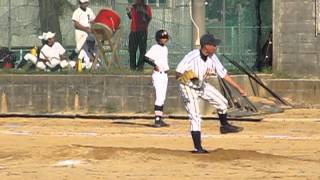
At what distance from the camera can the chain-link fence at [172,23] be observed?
21828 millimetres

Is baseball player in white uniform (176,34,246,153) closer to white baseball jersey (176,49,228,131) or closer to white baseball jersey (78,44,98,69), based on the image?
white baseball jersey (176,49,228,131)

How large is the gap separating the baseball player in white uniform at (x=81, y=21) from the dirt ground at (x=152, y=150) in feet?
11.3

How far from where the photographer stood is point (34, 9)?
22.2m

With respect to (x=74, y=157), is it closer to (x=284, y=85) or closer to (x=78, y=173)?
(x=78, y=173)

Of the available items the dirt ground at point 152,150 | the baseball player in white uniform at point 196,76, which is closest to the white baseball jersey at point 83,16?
the dirt ground at point 152,150

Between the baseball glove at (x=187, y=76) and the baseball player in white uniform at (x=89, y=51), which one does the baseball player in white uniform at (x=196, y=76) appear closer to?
the baseball glove at (x=187, y=76)

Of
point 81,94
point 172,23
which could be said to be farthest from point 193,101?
point 172,23

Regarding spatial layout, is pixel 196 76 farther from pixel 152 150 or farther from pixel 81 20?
pixel 81 20

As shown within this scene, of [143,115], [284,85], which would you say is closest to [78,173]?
[143,115]

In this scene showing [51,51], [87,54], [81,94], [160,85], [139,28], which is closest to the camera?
[160,85]

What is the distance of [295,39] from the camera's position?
875 inches

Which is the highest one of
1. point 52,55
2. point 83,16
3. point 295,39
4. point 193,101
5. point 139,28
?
point 83,16

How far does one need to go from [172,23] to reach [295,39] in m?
3.28

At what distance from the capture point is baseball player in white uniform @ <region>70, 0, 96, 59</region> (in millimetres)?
21297
